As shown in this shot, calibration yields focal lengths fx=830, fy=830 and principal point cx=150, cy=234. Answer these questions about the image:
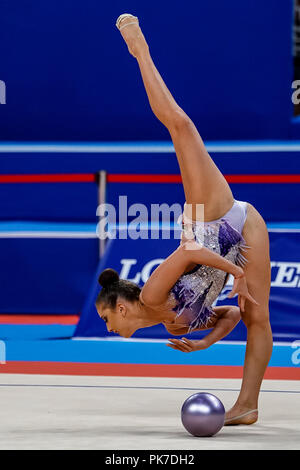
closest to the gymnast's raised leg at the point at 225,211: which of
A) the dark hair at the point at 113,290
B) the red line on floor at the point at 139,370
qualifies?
the dark hair at the point at 113,290

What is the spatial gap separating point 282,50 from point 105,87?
1.70 meters

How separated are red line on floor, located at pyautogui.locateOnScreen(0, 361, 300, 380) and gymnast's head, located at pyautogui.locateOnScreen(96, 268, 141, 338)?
1110 millimetres

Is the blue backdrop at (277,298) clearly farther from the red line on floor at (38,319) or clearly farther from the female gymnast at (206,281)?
the female gymnast at (206,281)

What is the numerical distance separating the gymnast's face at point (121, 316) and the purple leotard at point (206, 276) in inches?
7.5

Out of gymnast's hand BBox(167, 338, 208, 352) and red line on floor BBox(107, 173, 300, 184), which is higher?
red line on floor BBox(107, 173, 300, 184)

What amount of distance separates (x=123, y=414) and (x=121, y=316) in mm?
415

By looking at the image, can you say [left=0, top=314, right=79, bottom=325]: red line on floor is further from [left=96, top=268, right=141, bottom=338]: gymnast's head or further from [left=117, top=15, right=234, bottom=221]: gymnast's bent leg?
[left=117, top=15, right=234, bottom=221]: gymnast's bent leg

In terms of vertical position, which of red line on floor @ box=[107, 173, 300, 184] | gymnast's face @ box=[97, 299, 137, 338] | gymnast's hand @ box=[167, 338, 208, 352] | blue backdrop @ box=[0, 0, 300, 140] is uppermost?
blue backdrop @ box=[0, 0, 300, 140]

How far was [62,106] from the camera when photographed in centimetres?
805

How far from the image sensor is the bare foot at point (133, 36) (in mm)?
3514

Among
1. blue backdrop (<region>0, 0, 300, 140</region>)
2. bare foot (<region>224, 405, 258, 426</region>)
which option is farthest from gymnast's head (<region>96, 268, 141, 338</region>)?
blue backdrop (<region>0, 0, 300, 140</region>)

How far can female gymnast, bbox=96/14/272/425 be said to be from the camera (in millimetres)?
3271

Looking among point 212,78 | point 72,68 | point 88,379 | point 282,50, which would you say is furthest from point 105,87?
point 88,379
